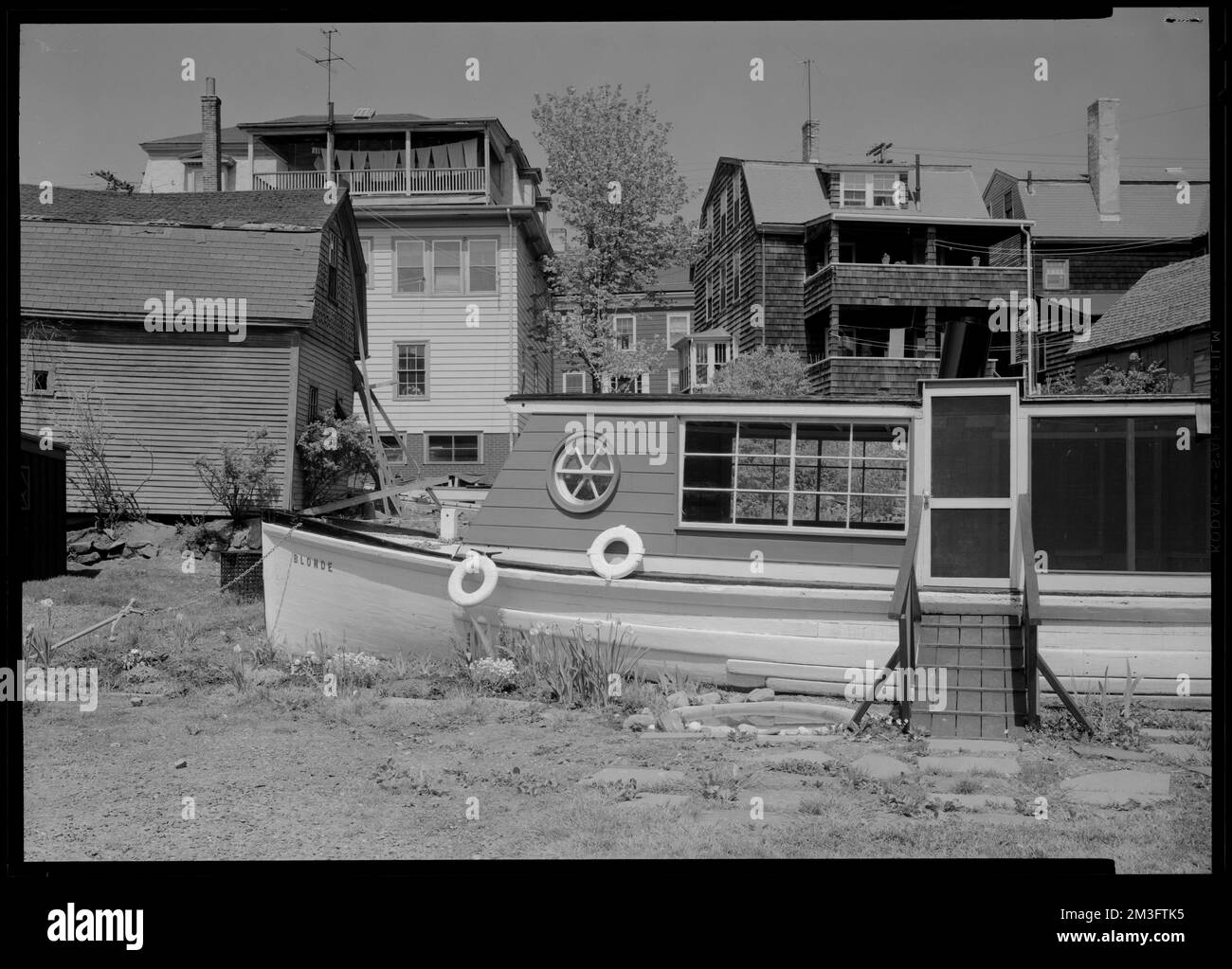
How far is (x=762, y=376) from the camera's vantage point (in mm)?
19516

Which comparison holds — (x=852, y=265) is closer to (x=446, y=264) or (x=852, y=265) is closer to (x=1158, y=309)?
(x=1158, y=309)

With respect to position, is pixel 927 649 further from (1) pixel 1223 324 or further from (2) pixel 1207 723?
(1) pixel 1223 324

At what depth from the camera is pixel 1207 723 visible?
7395mm

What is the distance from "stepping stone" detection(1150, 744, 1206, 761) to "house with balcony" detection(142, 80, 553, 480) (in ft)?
39.0

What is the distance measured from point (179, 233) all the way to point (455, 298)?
4938 mm

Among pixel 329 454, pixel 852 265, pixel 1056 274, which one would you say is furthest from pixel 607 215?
pixel 1056 274

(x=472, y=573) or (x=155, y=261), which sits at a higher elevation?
(x=155, y=261)

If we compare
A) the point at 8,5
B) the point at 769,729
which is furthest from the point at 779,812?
Answer: the point at 8,5

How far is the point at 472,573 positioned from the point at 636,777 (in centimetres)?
333

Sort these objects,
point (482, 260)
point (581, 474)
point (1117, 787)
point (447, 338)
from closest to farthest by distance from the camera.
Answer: point (1117, 787) → point (581, 474) → point (447, 338) → point (482, 260)

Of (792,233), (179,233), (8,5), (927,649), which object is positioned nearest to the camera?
(8,5)

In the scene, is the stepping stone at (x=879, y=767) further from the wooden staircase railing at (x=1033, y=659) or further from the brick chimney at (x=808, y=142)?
the brick chimney at (x=808, y=142)

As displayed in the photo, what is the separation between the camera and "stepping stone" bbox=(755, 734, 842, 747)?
6.72 m

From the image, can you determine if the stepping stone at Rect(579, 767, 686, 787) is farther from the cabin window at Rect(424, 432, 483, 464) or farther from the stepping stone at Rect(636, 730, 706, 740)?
the cabin window at Rect(424, 432, 483, 464)
